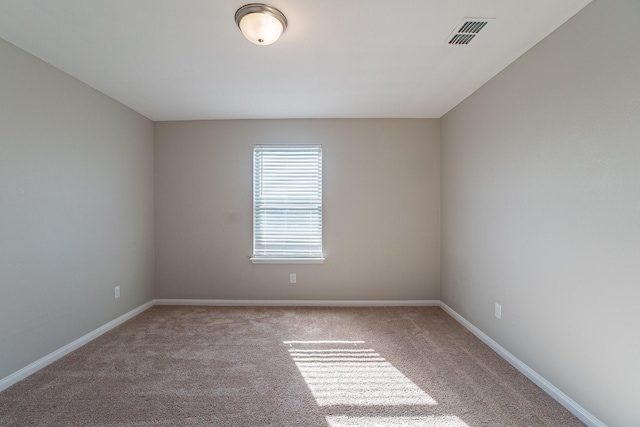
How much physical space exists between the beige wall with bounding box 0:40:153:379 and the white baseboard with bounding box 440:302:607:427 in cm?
384

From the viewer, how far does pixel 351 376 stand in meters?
2.19

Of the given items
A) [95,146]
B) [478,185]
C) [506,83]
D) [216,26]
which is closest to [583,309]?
[478,185]

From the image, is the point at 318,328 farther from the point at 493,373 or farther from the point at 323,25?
the point at 323,25

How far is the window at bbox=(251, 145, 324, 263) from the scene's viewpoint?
3.77 meters

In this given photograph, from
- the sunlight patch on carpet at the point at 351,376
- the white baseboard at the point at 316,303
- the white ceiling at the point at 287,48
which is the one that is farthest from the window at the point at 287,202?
A: the sunlight patch on carpet at the point at 351,376

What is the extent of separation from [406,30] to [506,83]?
1117 millimetres

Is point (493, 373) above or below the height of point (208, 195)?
below

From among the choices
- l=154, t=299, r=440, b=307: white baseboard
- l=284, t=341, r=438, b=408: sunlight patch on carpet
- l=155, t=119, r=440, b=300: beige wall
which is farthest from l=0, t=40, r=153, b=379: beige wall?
l=284, t=341, r=438, b=408: sunlight patch on carpet

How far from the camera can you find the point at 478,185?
112 inches

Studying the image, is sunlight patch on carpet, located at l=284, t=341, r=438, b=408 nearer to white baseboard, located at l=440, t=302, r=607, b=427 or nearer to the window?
white baseboard, located at l=440, t=302, r=607, b=427

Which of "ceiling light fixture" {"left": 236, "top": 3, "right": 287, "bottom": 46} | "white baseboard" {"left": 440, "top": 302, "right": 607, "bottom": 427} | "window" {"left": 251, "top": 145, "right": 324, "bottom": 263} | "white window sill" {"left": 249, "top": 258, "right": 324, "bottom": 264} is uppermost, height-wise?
"ceiling light fixture" {"left": 236, "top": 3, "right": 287, "bottom": 46}

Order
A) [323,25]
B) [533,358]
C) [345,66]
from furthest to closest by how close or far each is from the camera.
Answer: [345,66] < [533,358] < [323,25]

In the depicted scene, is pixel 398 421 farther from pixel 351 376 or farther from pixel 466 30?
pixel 466 30

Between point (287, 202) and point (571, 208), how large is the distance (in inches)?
112
